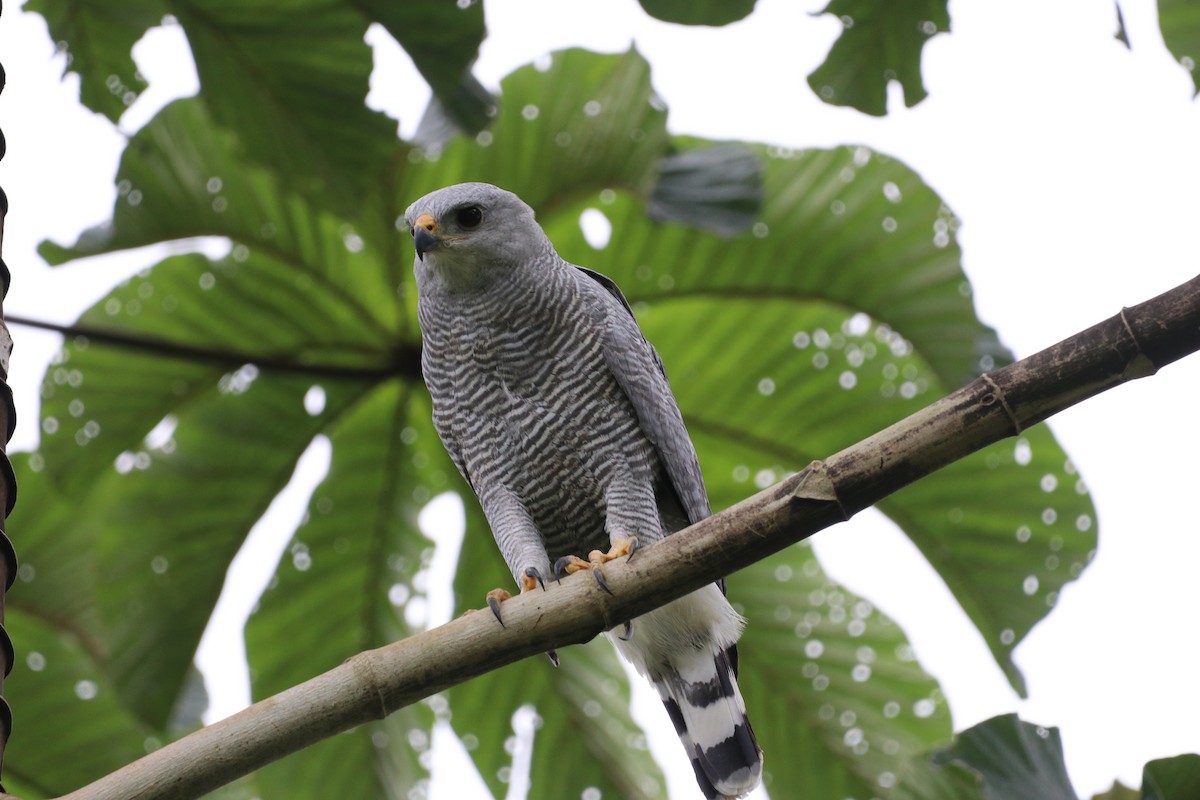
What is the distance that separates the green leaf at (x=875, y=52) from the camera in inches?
144

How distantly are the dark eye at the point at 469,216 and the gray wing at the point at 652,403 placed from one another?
36 centimetres

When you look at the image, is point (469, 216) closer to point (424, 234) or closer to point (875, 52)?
point (424, 234)

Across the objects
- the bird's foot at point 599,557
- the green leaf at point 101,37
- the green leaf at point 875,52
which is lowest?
the bird's foot at point 599,557

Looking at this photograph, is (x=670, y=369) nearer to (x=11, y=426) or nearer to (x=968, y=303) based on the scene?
(x=968, y=303)

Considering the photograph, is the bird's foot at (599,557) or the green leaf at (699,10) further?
the green leaf at (699,10)

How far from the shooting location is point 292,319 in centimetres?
468

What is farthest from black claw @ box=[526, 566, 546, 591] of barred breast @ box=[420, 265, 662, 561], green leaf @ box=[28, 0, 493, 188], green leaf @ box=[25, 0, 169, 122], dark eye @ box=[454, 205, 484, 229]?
green leaf @ box=[25, 0, 169, 122]

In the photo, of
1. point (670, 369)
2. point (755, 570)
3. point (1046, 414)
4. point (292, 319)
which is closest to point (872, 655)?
point (755, 570)

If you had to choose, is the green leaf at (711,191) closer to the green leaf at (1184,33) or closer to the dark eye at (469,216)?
the dark eye at (469,216)

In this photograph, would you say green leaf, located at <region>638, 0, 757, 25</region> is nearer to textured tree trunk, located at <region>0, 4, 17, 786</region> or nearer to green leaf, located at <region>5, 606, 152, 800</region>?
textured tree trunk, located at <region>0, 4, 17, 786</region>

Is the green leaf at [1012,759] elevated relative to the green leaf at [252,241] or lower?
lower

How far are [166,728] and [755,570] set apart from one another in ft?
7.99

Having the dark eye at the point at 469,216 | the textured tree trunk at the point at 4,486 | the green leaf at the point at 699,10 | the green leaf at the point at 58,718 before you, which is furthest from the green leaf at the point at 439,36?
the green leaf at the point at 58,718

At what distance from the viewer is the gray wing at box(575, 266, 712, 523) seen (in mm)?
3236
